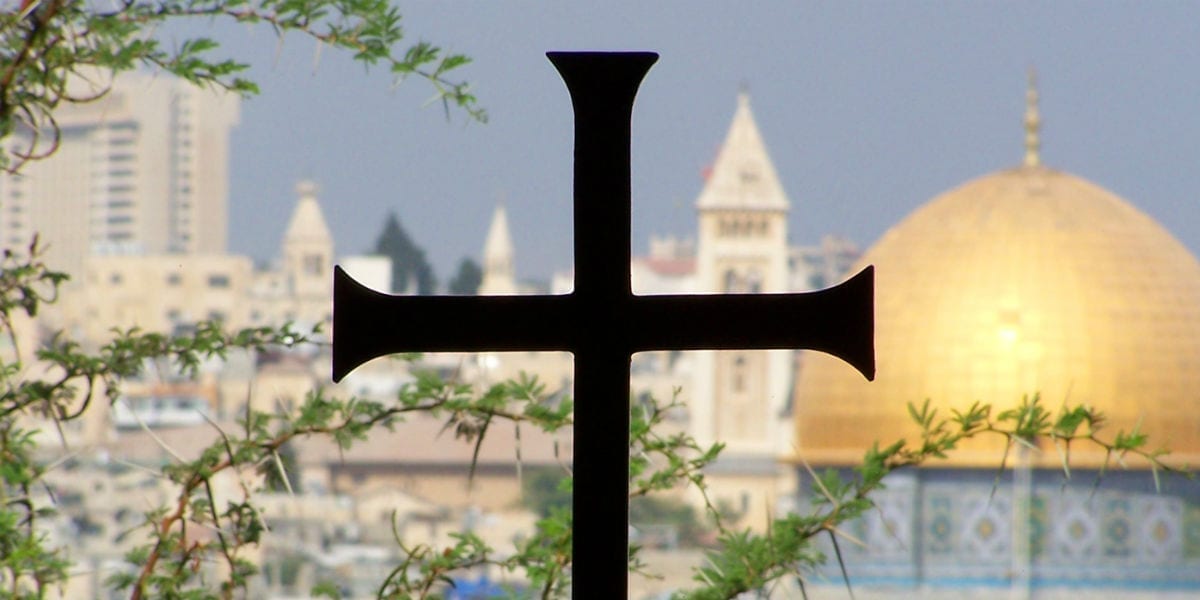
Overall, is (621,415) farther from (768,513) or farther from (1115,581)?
(1115,581)

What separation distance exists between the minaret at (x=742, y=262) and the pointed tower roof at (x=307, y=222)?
20060 millimetres

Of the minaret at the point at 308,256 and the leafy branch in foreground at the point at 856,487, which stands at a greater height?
the minaret at the point at 308,256

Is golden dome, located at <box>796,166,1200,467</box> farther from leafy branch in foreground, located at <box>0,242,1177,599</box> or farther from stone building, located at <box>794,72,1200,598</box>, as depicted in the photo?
leafy branch in foreground, located at <box>0,242,1177,599</box>

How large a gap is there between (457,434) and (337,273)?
34.2 inches

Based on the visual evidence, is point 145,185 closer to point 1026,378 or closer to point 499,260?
point 499,260

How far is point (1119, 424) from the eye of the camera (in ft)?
127

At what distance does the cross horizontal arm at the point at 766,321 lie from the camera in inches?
103

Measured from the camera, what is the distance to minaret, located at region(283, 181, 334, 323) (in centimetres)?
9700

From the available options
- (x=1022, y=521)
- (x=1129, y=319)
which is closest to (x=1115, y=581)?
(x=1022, y=521)

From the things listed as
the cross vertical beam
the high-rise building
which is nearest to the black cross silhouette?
the cross vertical beam

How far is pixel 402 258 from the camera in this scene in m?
98.5

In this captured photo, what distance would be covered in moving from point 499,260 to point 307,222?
8854mm

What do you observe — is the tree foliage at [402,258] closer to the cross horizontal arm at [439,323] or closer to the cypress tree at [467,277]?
the cypress tree at [467,277]

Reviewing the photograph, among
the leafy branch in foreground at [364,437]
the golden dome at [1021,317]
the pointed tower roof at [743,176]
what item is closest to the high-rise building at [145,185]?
the pointed tower roof at [743,176]
